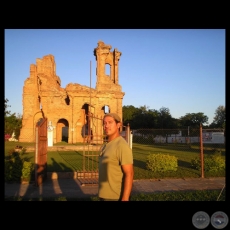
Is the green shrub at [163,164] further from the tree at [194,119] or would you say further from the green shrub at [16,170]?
the tree at [194,119]

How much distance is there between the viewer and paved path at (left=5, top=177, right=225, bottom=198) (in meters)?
6.31

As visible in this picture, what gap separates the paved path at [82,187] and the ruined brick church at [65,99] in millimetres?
21779

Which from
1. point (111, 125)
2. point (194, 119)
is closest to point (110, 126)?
point (111, 125)

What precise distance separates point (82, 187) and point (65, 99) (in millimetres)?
28972

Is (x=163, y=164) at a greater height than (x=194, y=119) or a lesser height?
lesser

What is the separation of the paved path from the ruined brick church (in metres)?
21.8

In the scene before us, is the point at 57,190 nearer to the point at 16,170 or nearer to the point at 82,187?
the point at 82,187

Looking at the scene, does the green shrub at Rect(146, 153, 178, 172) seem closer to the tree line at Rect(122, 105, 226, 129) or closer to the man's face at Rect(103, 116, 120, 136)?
the man's face at Rect(103, 116, 120, 136)

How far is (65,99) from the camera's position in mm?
34969

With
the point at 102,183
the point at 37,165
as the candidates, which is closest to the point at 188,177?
the point at 37,165

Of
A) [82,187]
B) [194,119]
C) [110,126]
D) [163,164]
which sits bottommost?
[82,187]

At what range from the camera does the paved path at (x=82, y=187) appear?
20.7 ft
